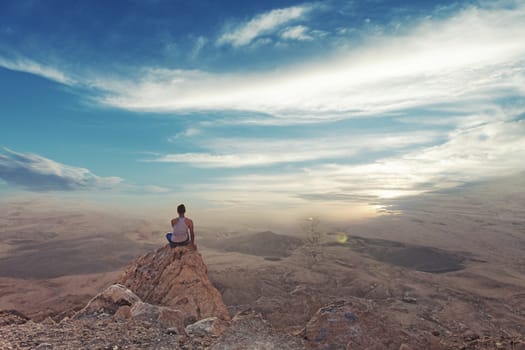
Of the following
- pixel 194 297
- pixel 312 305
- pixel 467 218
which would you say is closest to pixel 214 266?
pixel 312 305

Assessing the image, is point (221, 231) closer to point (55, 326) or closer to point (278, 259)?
point (278, 259)

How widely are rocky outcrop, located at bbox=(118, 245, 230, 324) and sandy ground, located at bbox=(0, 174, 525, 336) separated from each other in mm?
2675

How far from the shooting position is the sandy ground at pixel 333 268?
16578 millimetres

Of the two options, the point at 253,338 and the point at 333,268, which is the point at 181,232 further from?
the point at 333,268

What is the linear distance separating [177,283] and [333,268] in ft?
69.6

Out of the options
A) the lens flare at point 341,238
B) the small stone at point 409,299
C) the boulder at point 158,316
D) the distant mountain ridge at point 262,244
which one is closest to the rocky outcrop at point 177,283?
the boulder at point 158,316

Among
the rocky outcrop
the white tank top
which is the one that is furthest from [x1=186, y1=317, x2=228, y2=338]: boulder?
the white tank top

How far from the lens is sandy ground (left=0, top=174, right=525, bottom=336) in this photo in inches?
653

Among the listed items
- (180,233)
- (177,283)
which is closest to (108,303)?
(177,283)

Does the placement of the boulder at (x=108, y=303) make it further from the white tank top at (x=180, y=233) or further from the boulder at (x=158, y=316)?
the white tank top at (x=180, y=233)

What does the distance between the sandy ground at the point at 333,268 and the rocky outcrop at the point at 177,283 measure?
267 centimetres

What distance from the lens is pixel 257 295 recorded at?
19.8 meters

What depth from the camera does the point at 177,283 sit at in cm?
904

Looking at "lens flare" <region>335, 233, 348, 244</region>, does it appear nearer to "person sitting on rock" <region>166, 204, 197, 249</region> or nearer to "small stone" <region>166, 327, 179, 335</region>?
"person sitting on rock" <region>166, 204, 197, 249</region>
